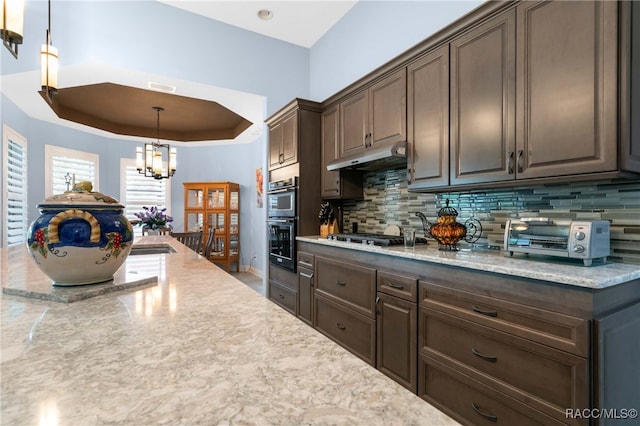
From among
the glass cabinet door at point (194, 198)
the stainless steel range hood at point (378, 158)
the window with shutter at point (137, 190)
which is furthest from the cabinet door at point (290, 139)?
the window with shutter at point (137, 190)

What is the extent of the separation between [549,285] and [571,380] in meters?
0.35

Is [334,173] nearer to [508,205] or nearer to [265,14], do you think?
[508,205]

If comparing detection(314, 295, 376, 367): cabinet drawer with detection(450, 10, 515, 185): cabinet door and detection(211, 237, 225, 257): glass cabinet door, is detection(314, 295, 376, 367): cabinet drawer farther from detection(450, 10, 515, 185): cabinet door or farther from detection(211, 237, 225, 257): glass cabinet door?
detection(211, 237, 225, 257): glass cabinet door

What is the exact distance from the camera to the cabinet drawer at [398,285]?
1859 millimetres

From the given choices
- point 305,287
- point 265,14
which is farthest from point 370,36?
point 305,287

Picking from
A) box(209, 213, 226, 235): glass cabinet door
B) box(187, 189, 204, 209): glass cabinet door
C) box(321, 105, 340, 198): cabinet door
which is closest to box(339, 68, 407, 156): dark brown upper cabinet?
box(321, 105, 340, 198): cabinet door

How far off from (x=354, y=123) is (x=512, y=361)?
7.11 ft

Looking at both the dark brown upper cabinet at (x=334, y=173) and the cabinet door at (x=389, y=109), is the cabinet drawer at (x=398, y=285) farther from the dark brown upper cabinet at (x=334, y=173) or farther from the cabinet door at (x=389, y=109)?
the dark brown upper cabinet at (x=334, y=173)

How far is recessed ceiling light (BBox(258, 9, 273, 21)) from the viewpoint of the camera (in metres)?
3.44

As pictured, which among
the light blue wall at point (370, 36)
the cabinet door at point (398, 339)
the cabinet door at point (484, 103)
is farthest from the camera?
the light blue wall at point (370, 36)

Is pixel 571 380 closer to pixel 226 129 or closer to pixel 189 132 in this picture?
pixel 226 129

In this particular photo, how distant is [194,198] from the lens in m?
6.32

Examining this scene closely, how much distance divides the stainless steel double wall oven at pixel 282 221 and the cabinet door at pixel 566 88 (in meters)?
2.10

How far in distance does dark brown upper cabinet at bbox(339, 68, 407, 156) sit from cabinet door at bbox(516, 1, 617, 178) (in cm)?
86
